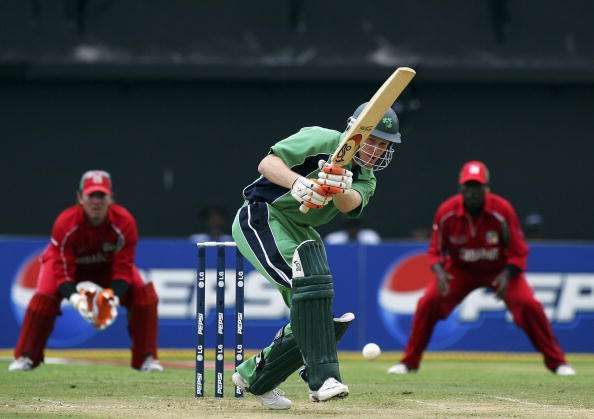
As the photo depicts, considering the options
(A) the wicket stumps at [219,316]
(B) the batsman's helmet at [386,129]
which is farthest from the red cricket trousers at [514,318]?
(B) the batsman's helmet at [386,129]

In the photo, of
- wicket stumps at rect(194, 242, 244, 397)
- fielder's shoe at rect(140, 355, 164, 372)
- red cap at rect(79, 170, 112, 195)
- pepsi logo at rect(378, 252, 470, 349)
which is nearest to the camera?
wicket stumps at rect(194, 242, 244, 397)

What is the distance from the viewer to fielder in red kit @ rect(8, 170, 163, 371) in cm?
1067

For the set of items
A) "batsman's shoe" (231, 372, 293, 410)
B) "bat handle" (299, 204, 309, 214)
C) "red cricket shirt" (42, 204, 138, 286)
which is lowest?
"batsman's shoe" (231, 372, 293, 410)

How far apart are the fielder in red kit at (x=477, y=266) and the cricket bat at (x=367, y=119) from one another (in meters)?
4.43

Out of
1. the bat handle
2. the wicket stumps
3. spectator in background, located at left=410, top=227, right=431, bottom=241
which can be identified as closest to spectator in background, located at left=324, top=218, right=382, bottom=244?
spectator in background, located at left=410, top=227, right=431, bottom=241

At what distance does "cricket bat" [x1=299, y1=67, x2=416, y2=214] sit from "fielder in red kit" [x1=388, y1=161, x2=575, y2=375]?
443 centimetres

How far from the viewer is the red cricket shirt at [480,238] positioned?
11.4 metres

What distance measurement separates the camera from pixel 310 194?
6.82 meters

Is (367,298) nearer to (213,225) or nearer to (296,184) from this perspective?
(213,225)

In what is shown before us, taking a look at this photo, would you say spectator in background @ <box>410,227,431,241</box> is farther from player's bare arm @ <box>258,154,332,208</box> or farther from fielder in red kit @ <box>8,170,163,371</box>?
player's bare arm @ <box>258,154,332,208</box>

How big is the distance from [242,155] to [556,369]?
248 inches

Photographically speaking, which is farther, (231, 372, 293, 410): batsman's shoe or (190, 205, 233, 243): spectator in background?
(190, 205, 233, 243): spectator in background

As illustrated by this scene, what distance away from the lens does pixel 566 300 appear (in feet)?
45.9

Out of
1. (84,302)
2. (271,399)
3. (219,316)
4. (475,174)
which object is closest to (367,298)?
(475,174)
